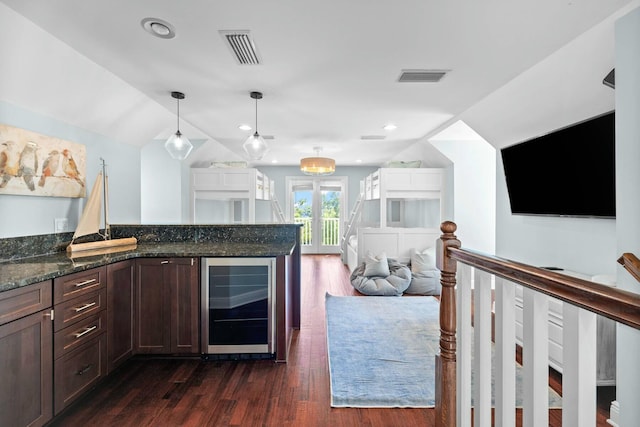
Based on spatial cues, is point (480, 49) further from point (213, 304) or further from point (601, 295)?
point (213, 304)

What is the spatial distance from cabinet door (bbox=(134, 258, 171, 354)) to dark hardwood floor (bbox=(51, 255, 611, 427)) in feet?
0.56

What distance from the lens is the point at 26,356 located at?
164 centimetres

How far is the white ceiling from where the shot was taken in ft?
6.22

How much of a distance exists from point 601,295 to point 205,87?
3268 mm

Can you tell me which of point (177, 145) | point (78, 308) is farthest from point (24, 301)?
point (177, 145)

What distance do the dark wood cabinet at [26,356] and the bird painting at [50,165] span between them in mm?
1271

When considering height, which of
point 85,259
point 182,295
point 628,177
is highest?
point 628,177

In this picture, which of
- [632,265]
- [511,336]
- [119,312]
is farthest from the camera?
[119,312]

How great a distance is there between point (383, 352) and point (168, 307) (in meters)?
1.83

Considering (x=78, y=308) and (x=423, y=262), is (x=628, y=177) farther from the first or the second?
(x=423, y=262)

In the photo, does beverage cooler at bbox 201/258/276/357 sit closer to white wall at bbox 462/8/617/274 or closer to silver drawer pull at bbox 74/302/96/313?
silver drawer pull at bbox 74/302/96/313

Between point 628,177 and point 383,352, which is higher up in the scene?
point 628,177

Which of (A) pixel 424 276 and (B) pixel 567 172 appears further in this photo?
(A) pixel 424 276

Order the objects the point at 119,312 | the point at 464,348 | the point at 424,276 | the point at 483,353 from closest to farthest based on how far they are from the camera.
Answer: the point at 483,353, the point at 464,348, the point at 119,312, the point at 424,276
